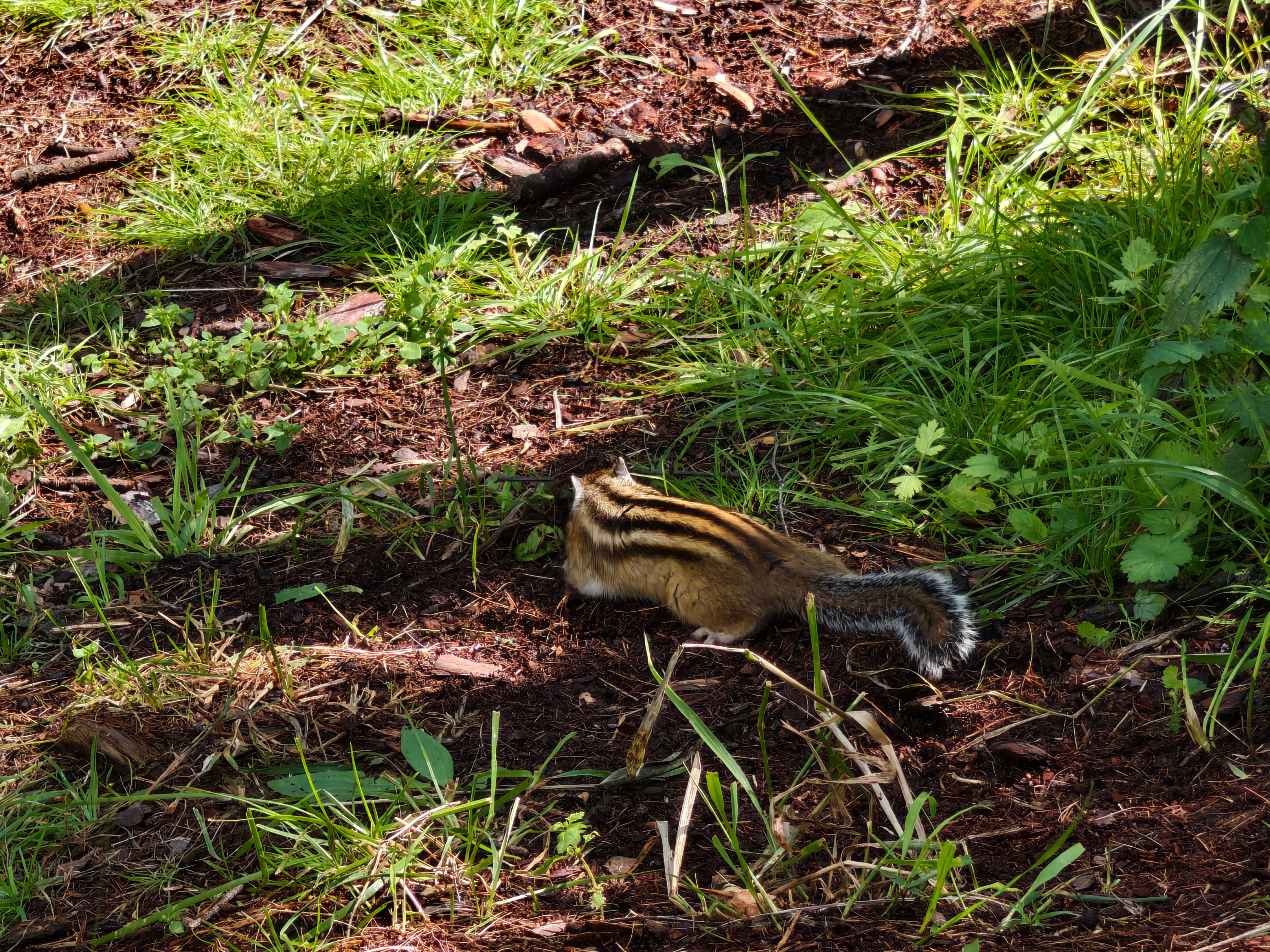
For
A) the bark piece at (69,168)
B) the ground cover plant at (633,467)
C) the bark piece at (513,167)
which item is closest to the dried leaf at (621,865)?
the ground cover plant at (633,467)

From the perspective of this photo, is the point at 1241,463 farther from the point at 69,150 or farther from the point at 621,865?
the point at 69,150

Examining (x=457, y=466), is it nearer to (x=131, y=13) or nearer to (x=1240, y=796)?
(x=1240, y=796)

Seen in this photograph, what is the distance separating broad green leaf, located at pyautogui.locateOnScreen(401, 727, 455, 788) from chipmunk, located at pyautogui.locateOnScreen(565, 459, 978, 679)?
0.92 meters

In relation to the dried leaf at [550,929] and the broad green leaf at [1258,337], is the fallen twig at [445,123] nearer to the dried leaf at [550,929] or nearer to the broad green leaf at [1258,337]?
the broad green leaf at [1258,337]

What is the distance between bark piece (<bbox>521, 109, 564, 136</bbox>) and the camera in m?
5.85

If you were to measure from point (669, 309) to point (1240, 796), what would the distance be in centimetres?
296

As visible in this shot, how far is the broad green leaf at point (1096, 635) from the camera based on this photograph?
2879mm

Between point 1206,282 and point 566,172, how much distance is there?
3.53 m

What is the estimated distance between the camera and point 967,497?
3.31 meters

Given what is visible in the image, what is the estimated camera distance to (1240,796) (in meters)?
2.28

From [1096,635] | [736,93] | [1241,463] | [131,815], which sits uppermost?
[736,93]

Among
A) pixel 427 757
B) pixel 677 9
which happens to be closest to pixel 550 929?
pixel 427 757

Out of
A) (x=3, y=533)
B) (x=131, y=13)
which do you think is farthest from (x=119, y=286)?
(x=131, y=13)

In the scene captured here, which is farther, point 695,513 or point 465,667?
point 695,513
